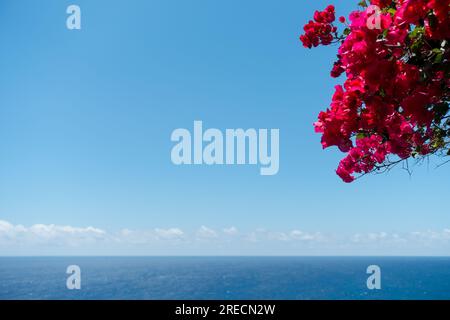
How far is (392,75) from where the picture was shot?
2.00 meters

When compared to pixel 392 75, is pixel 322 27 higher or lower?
higher

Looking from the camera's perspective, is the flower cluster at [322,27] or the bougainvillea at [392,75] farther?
the flower cluster at [322,27]

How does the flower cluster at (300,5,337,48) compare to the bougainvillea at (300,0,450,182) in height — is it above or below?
above

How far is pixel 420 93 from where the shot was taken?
6.89 feet

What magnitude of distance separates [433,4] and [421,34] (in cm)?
44

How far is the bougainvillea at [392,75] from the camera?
1944mm

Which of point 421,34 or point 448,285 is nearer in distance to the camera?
point 421,34

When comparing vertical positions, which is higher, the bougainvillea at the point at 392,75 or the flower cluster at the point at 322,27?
the flower cluster at the point at 322,27

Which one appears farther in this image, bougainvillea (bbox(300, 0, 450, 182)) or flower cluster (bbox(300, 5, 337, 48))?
flower cluster (bbox(300, 5, 337, 48))

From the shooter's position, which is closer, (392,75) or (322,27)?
(392,75)

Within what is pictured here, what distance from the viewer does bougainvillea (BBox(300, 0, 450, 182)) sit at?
194 centimetres

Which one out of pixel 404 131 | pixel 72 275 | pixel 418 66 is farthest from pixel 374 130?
pixel 72 275
